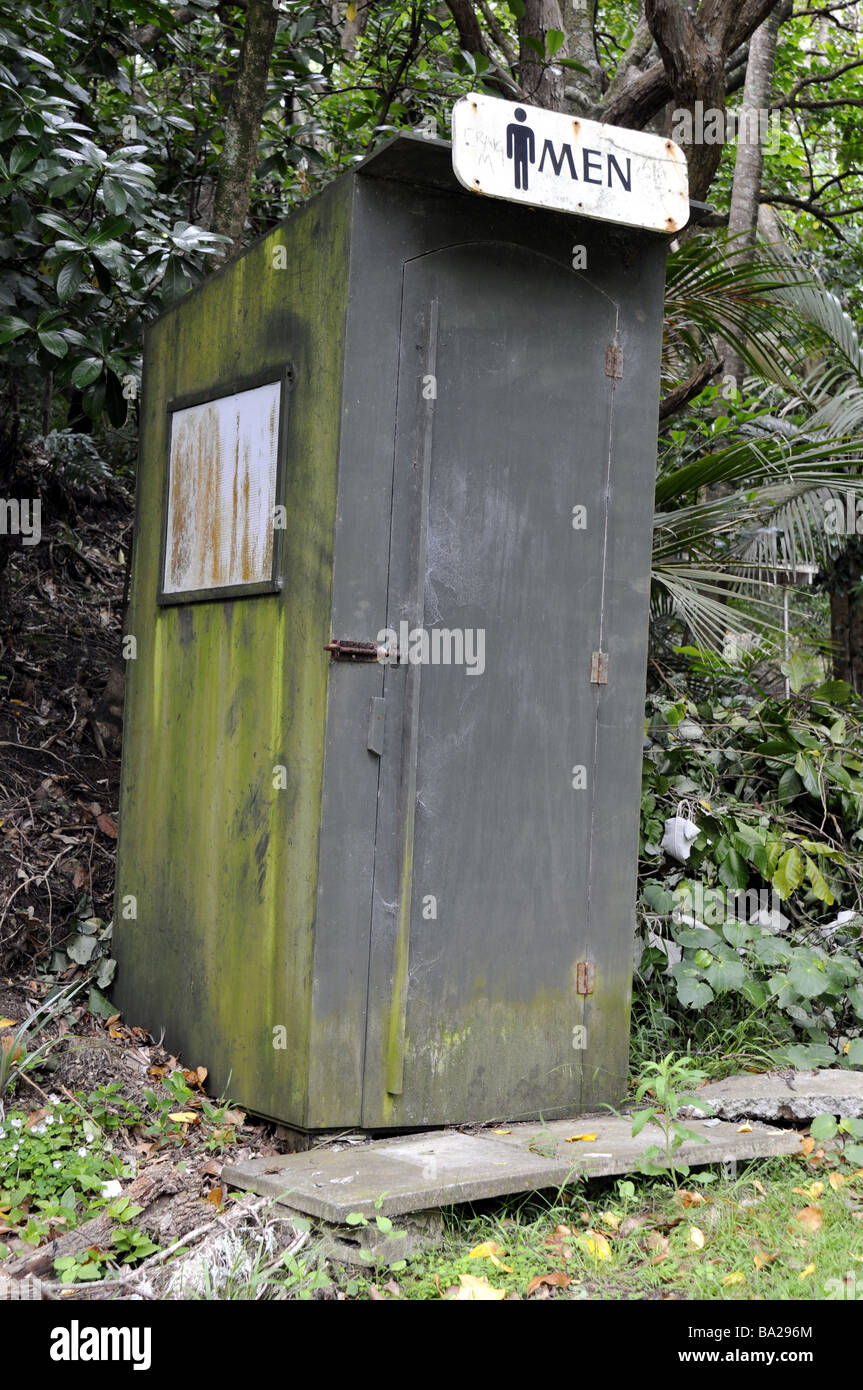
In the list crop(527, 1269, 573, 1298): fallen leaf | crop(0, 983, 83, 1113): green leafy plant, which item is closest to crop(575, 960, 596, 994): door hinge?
crop(527, 1269, 573, 1298): fallen leaf

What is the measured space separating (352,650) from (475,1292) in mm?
1761

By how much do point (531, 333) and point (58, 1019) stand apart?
2950 mm

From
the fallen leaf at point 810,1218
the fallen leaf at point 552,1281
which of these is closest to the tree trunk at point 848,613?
the fallen leaf at point 810,1218

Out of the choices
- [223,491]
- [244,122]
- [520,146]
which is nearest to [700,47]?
[244,122]

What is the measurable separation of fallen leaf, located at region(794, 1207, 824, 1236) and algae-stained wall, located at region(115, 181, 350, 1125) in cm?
140

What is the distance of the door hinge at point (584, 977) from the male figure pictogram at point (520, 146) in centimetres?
244

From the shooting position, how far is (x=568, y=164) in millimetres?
3898

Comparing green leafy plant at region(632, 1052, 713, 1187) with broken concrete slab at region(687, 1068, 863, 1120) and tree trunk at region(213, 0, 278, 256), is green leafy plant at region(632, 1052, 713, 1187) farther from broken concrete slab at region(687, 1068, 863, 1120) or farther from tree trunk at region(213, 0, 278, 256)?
tree trunk at region(213, 0, 278, 256)

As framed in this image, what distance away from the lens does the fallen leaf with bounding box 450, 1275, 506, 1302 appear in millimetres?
2945

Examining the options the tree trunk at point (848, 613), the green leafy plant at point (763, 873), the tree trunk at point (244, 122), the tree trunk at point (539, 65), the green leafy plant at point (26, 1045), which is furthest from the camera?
the tree trunk at point (848, 613)

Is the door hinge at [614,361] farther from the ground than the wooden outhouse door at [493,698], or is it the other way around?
the door hinge at [614,361]

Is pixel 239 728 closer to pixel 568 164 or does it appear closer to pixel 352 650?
pixel 352 650

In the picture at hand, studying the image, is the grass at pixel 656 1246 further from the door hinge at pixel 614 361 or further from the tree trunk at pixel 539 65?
the tree trunk at pixel 539 65

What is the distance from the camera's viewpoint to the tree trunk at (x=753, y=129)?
9070mm
